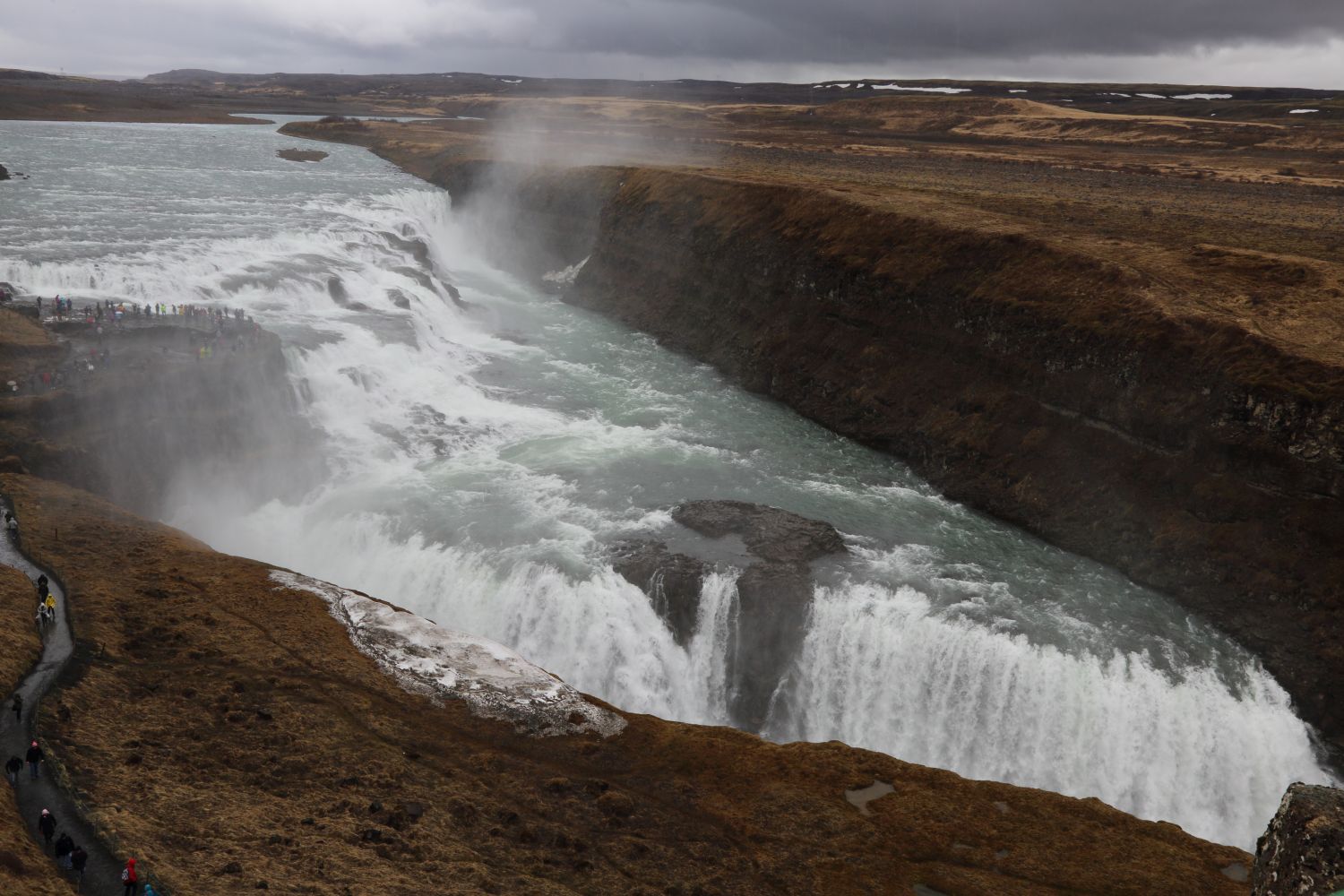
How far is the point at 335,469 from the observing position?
1446 inches

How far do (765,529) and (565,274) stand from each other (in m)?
43.6

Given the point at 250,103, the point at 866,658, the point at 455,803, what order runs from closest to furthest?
the point at 455,803
the point at 866,658
the point at 250,103

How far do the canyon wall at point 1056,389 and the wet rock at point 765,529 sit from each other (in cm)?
880

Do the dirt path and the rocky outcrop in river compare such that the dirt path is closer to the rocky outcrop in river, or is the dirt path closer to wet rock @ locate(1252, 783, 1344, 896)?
the rocky outcrop in river

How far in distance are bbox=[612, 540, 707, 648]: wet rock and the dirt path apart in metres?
14.4

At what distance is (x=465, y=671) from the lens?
76.2 ft

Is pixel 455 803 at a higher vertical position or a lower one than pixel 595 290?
lower

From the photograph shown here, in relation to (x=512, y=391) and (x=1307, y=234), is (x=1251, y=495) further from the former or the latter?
(x=512, y=391)

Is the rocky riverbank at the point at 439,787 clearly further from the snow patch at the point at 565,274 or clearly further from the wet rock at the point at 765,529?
the snow patch at the point at 565,274

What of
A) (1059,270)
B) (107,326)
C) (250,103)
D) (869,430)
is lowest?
(869,430)

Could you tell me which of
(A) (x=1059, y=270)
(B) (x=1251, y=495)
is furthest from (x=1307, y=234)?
(B) (x=1251, y=495)

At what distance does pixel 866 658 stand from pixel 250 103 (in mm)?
202870

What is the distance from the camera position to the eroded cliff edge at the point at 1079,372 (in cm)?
2986

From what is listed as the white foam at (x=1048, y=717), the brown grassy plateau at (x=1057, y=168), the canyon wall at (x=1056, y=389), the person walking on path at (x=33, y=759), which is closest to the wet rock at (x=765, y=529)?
the white foam at (x=1048, y=717)
